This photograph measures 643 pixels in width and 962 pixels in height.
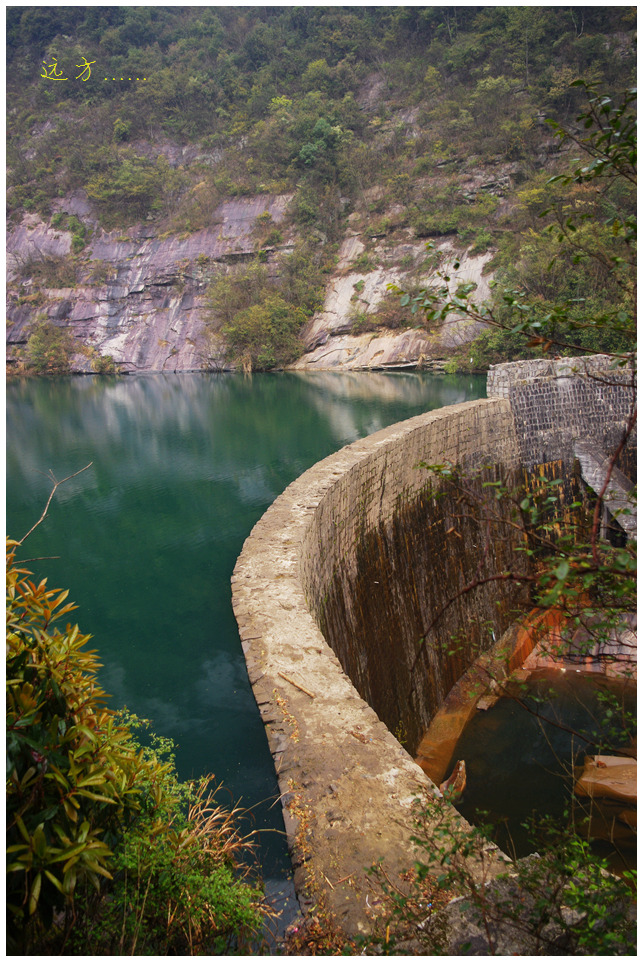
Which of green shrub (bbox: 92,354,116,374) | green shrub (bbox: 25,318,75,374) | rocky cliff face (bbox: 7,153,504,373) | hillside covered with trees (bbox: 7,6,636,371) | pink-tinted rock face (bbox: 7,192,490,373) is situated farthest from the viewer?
green shrub (bbox: 92,354,116,374)

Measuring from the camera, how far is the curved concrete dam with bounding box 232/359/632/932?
2.18m

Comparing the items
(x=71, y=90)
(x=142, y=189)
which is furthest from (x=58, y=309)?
(x=71, y=90)

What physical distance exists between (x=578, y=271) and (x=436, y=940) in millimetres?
20021

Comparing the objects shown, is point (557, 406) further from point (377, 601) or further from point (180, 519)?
point (180, 519)

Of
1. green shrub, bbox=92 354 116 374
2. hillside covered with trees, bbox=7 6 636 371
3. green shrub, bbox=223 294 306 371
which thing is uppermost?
hillside covered with trees, bbox=7 6 636 371

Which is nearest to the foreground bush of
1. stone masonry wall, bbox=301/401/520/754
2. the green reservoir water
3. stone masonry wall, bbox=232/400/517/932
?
stone masonry wall, bbox=232/400/517/932

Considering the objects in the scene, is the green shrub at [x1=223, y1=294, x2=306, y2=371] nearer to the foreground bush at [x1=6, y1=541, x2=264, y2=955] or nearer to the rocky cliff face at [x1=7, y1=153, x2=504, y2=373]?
the rocky cliff face at [x1=7, y1=153, x2=504, y2=373]

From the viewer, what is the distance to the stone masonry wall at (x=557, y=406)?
384 inches

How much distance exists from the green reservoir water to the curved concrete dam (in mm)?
1070

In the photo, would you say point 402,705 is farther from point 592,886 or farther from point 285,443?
point 285,443

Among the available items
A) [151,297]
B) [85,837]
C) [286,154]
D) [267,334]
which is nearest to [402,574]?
[85,837]

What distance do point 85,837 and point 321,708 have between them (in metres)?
1.64

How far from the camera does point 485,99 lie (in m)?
32.3

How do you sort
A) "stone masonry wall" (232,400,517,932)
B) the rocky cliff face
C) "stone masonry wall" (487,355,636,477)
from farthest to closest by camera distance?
1. the rocky cliff face
2. "stone masonry wall" (487,355,636,477)
3. "stone masonry wall" (232,400,517,932)
